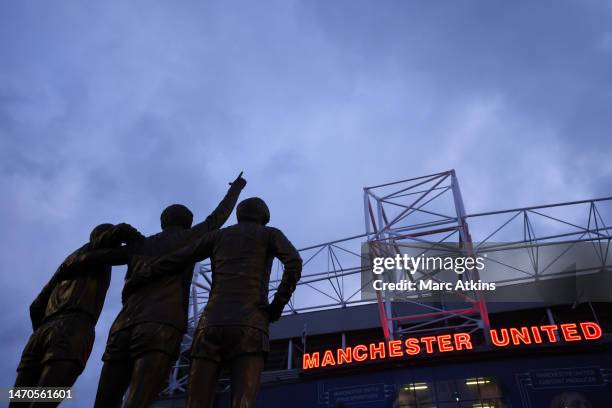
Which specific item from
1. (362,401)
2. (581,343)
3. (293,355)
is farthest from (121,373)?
(293,355)

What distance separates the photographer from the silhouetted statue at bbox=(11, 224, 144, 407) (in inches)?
144

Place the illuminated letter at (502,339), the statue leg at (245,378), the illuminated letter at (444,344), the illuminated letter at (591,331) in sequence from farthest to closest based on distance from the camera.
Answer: the illuminated letter at (444,344)
the illuminated letter at (502,339)
the illuminated letter at (591,331)
the statue leg at (245,378)

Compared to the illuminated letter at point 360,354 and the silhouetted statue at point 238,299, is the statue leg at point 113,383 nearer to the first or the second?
the silhouetted statue at point 238,299

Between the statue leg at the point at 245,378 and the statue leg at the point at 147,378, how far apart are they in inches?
20.7

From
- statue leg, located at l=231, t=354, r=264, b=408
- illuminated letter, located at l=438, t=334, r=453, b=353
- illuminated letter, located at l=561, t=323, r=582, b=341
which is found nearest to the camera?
statue leg, located at l=231, t=354, r=264, b=408

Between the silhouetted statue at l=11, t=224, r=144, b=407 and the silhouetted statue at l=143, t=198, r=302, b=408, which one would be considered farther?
the silhouetted statue at l=11, t=224, r=144, b=407

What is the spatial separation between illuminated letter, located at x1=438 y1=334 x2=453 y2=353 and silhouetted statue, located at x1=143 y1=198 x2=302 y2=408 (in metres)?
16.3

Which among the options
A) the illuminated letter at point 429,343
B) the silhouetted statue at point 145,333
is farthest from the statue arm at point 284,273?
the illuminated letter at point 429,343

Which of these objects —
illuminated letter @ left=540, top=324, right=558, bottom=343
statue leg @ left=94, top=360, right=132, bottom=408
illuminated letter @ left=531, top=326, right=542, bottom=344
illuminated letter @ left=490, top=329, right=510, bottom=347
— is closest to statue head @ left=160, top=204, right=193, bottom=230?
statue leg @ left=94, top=360, right=132, bottom=408

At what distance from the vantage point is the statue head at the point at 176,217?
4301 mm

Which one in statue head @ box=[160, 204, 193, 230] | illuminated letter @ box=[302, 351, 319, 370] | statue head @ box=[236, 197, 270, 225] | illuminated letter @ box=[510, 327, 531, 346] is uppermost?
illuminated letter @ box=[510, 327, 531, 346]

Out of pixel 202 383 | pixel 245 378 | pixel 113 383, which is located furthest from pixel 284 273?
pixel 113 383

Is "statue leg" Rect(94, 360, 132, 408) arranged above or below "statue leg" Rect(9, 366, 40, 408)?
below

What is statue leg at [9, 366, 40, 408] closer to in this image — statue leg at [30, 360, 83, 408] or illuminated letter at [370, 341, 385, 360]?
statue leg at [30, 360, 83, 408]
